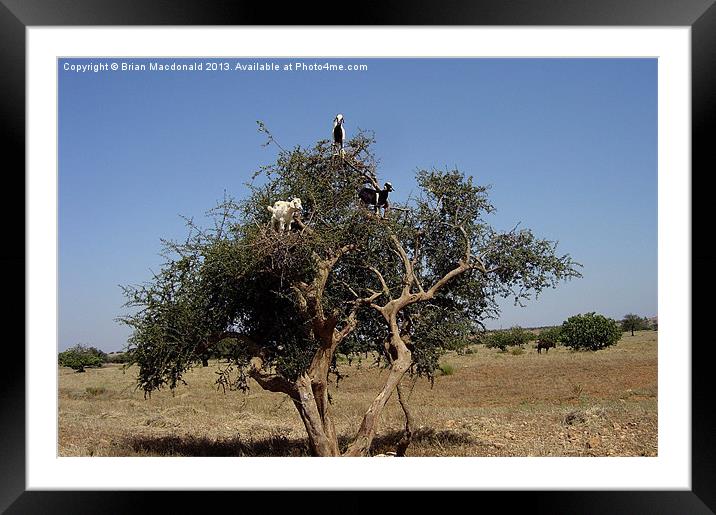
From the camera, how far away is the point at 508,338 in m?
44.0

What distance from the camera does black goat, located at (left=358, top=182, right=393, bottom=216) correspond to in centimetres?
1105

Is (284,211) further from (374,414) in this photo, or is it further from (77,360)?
(77,360)

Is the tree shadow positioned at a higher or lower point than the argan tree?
lower

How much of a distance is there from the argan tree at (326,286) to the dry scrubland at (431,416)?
2.21 m

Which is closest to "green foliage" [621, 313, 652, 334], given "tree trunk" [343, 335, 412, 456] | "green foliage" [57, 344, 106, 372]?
"green foliage" [57, 344, 106, 372]

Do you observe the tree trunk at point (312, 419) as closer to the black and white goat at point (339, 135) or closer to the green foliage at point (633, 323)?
the black and white goat at point (339, 135)

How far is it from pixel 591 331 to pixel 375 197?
30169 millimetres

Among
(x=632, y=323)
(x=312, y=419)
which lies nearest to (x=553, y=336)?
(x=632, y=323)

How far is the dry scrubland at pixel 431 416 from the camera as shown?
12891 mm

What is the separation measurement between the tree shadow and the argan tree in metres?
1.62

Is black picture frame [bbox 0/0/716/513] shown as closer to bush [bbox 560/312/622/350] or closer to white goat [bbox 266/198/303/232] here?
white goat [bbox 266/198/303/232]
